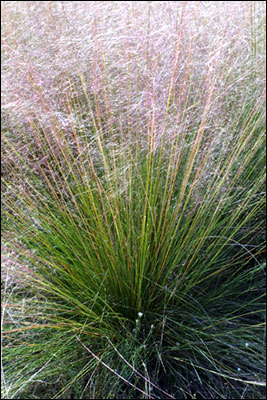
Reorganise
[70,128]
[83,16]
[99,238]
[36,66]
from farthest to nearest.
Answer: [83,16], [36,66], [70,128], [99,238]

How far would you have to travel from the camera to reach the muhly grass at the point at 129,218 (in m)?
1.43

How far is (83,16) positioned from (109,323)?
4.01 ft

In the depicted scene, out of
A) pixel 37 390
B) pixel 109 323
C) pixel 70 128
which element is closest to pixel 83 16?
pixel 70 128

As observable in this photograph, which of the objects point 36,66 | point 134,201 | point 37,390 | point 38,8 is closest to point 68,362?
point 37,390

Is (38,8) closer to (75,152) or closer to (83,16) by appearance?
(83,16)

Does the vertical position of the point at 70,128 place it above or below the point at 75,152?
above

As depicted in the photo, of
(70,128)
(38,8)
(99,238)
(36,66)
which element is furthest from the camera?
(38,8)

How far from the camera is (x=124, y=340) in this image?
4.73 ft

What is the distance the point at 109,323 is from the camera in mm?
1505

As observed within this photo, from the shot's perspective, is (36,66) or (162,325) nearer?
(162,325)

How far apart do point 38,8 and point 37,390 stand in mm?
1601

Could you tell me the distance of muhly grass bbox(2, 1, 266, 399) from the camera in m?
1.43

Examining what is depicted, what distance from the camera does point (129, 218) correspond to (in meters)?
1.44

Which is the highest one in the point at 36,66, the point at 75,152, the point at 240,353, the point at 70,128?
the point at 36,66
